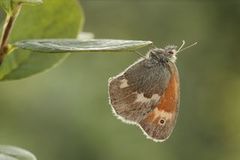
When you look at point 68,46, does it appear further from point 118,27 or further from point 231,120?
point 118,27

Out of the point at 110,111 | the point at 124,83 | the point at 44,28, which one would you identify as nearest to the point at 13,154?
the point at 44,28

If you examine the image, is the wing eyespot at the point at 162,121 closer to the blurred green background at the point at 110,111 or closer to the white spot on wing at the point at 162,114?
the white spot on wing at the point at 162,114

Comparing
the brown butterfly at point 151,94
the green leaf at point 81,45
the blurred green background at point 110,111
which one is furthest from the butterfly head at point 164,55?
the blurred green background at point 110,111

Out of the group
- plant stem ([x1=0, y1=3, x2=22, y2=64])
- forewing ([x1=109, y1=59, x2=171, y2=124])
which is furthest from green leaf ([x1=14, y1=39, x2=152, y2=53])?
forewing ([x1=109, y1=59, x2=171, y2=124])

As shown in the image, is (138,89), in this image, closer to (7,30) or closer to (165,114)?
(165,114)

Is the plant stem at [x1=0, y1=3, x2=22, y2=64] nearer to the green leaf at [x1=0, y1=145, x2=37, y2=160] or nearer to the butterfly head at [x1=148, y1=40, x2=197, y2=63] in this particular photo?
the green leaf at [x1=0, y1=145, x2=37, y2=160]

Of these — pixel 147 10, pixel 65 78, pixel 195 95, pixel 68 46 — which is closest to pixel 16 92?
pixel 65 78
